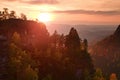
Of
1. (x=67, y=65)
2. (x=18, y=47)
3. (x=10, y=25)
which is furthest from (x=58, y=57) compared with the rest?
(x=10, y=25)

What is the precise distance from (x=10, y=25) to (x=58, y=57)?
3102 cm

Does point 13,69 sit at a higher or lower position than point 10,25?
lower

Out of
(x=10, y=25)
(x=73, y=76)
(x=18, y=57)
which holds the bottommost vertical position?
(x=73, y=76)

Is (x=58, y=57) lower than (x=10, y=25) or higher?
lower

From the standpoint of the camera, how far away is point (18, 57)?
465ft

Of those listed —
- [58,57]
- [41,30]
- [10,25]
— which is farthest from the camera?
[41,30]

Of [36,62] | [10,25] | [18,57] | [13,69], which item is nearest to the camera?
[13,69]

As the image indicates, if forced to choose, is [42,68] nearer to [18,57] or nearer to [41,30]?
[18,57]

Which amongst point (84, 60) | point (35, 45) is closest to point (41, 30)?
point (35, 45)

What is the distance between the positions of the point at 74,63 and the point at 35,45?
20938 mm

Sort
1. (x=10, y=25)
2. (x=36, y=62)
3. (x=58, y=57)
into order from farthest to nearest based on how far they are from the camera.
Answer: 1. (x=10, y=25)
2. (x=58, y=57)
3. (x=36, y=62)

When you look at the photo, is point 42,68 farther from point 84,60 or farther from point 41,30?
point 41,30

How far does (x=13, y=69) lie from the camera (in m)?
133

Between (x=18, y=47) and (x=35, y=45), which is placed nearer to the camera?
(x=18, y=47)
